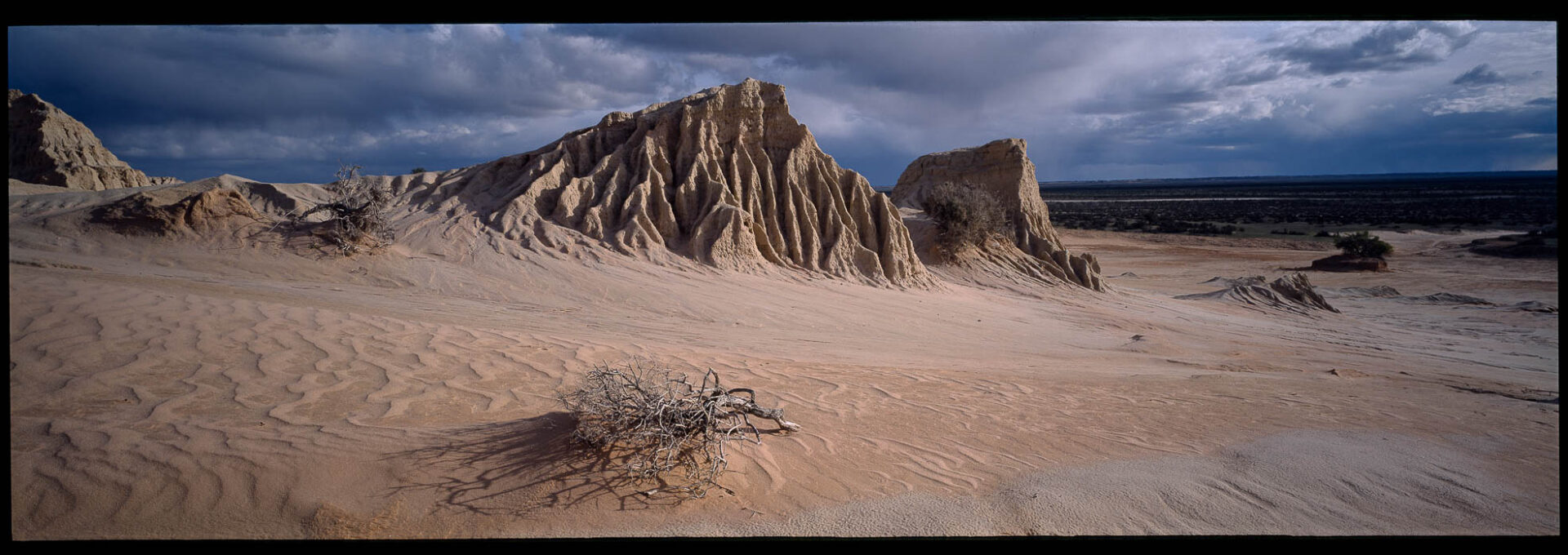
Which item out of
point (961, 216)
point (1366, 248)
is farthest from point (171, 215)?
point (1366, 248)

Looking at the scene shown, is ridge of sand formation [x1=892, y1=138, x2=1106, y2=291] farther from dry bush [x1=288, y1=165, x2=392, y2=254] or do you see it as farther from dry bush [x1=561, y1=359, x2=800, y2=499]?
dry bush [x1=561, y1=359, x2=800, y2=499]

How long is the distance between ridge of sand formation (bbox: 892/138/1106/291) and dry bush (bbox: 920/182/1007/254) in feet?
3.83

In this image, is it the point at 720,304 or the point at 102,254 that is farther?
the point at 720,304

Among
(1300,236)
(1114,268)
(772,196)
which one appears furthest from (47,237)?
(1300,236)

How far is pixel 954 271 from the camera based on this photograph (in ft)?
64.7

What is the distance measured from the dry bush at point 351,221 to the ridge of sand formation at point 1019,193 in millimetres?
16157

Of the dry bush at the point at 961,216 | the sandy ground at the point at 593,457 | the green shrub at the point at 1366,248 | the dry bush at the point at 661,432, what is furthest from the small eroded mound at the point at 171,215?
the green shrub at the point at 1366,248

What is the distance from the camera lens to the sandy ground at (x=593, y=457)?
3.69 meters

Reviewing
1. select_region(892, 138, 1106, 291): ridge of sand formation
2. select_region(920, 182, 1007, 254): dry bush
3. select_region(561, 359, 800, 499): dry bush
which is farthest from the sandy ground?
select_region(892, 138, 1106, 291): ridge of sand formation

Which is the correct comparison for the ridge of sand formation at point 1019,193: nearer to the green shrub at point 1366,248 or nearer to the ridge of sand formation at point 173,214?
the green shrub at point 1366,248

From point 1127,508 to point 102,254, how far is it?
13.7 m

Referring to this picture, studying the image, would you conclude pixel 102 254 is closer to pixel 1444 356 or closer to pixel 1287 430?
pixel 1287 430

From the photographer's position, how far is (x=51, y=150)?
23109mm

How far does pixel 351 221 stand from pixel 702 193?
264 inches
